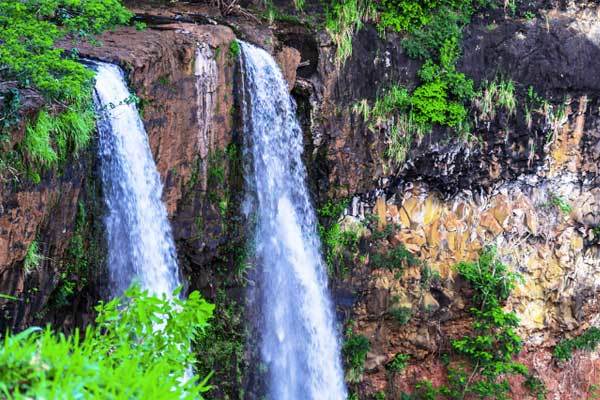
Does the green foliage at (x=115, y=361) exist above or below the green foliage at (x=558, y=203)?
above


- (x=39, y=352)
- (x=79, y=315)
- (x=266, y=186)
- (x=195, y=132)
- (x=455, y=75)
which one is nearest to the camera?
(x=39, y=352)

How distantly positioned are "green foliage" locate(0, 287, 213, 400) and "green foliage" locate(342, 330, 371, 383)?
7.76 m

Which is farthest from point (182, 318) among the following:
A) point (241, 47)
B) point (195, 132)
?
point (241, 47)

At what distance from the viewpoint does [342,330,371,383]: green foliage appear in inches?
415

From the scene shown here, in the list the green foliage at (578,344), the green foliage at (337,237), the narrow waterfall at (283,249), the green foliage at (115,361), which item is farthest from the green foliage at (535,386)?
the green foliage at (115,361)

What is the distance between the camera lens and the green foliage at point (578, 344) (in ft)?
38.0

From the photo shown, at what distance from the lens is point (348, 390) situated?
1053 cm

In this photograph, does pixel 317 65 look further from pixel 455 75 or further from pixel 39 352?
pixel 39 352

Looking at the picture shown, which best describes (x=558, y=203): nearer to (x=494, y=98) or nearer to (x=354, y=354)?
(x=494, y=98)

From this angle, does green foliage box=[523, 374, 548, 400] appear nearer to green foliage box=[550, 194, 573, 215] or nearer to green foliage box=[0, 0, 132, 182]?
green foliage box=[550, 194, 573, 215]

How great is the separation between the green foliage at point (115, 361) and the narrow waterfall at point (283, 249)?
555 cm

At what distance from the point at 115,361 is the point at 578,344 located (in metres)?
10.8

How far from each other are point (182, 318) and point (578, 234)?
10.3 metres

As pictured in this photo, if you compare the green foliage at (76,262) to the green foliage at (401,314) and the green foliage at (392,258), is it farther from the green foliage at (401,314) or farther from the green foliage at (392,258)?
the green foliage at (401,314)
